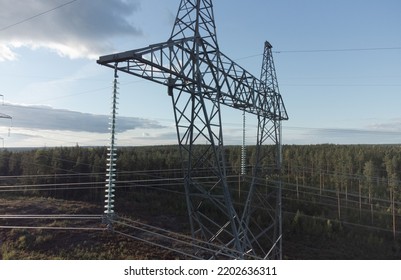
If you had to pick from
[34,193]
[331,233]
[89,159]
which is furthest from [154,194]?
[331,233]

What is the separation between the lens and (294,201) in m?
54.0

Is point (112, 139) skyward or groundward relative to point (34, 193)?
skyward

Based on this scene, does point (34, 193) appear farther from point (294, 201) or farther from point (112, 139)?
point (112, 139)

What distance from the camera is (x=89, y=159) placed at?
5662cm

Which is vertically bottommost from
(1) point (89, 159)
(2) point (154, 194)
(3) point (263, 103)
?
(2) point (154, 194)

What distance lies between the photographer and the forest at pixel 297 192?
39.0m

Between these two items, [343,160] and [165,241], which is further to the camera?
[343,160]

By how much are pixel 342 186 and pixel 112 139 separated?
62.7m

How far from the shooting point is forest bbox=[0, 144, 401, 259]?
3903 centimetres

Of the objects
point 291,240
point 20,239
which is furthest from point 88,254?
point 291,240

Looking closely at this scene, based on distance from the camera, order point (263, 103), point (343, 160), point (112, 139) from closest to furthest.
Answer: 1. point (112, 139)
2. point (263, 103)
3. point (343, 160)

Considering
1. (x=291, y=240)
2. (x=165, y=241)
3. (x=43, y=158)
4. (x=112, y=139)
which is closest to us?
(x=112, y=139)

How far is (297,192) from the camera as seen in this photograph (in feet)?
171

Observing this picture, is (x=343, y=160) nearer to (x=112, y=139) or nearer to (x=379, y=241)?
(x=379, y=241)
